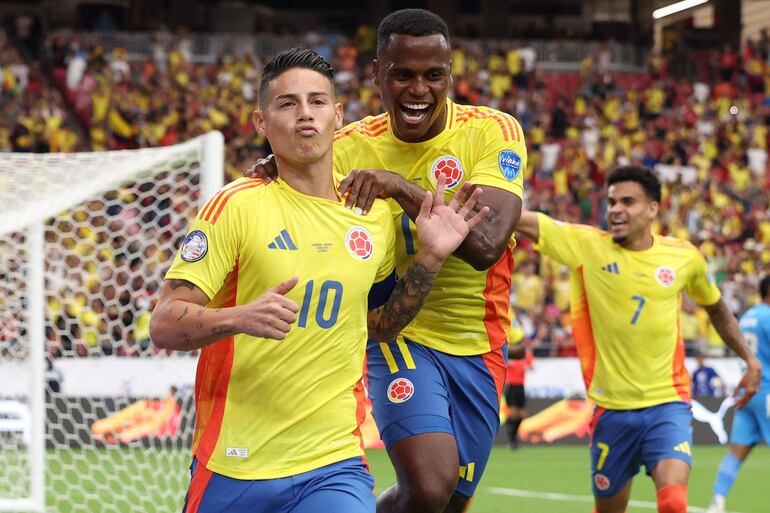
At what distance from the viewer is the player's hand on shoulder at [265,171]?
454 cm

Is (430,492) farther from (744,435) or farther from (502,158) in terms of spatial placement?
(744,435)

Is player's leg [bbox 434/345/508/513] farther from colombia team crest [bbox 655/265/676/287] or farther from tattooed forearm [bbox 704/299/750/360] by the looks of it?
tattooed forearm [bbox 704/299/750/360]

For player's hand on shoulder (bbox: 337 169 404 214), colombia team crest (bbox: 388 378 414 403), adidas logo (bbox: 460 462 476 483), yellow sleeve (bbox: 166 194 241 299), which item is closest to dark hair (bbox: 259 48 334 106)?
player's hand on shoulder (bbox: 337 169 404 214)

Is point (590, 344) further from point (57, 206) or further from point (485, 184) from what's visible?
point (57, 206)

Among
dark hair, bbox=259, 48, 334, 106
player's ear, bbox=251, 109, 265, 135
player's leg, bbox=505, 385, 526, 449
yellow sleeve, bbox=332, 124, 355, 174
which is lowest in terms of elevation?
player's leg, bbox=505, 385, 526, 449

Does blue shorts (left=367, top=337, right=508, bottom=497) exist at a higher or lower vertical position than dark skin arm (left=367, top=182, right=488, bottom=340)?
lower

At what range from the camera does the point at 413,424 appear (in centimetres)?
558

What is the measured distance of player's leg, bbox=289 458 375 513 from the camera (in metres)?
4.20

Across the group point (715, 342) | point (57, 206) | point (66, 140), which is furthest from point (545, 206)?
point (57, 206)

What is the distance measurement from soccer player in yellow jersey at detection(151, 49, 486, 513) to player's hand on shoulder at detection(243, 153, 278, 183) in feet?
0.16

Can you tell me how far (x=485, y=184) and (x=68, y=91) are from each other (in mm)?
21436

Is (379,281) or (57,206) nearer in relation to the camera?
A: (379,281)

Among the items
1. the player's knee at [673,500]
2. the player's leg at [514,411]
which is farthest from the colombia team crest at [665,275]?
the player's leg at [514,411]

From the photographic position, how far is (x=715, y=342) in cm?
1964
